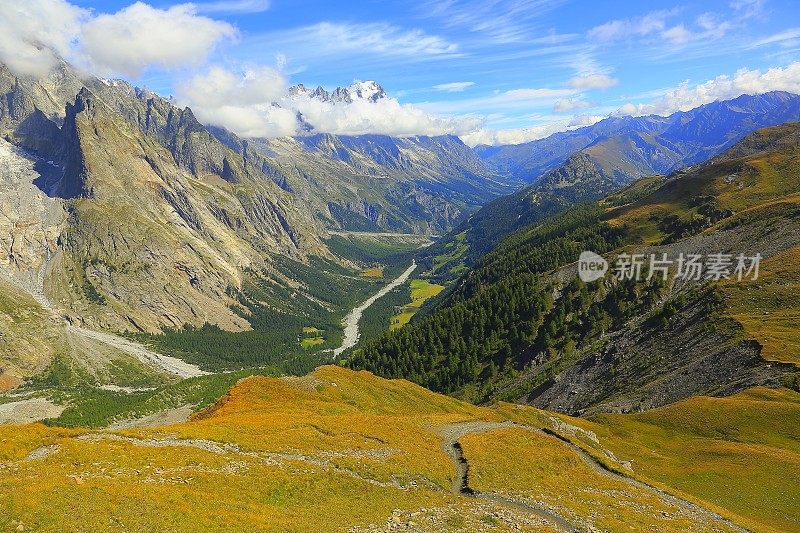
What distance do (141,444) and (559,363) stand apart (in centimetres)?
12863

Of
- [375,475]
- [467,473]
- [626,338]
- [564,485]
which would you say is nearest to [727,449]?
[564,485]

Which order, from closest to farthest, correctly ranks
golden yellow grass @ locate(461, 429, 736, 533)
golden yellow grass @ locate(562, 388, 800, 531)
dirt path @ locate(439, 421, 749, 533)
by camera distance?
golden yellow grass @ locate(461, 429, 736, 533), dirt path @ locate(439, 421, 749, 533), golden yellow grass @ locate(562, 388, 800, 531)

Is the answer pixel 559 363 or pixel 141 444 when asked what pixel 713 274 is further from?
pixel 141 444

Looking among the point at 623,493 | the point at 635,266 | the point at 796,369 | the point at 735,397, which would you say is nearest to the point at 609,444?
the point at 735,397

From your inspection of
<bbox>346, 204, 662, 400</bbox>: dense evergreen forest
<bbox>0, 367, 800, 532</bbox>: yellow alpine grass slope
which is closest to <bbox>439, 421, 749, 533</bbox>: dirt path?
<bbox>0, 367, 800, 532</bbox>: yellow alpine grass slope

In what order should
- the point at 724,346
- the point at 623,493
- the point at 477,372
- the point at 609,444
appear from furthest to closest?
the point at 477,372, the point at 724,346, the point at 609,444, the point at 623,493

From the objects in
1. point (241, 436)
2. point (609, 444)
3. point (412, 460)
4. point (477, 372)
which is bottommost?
point (477, 372)

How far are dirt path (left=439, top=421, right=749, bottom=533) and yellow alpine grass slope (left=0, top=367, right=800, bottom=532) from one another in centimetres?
23

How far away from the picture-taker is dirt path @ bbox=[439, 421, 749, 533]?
4347cm

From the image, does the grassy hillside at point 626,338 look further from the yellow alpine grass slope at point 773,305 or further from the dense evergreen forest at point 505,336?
the dense evergreen forest at point 505,336

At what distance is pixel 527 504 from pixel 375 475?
46.1 feet

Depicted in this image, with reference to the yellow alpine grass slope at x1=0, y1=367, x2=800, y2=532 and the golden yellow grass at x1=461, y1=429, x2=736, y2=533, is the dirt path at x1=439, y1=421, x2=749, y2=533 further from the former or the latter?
the golden yellow grass at x1=461, y1=429, x2=736, y2=533

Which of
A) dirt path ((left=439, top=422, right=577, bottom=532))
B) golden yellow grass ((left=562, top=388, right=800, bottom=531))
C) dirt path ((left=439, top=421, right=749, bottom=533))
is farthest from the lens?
golden yellow grass ((left=562, top=388, right=800, bottom=531))

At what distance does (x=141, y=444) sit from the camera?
4634 centimetres
